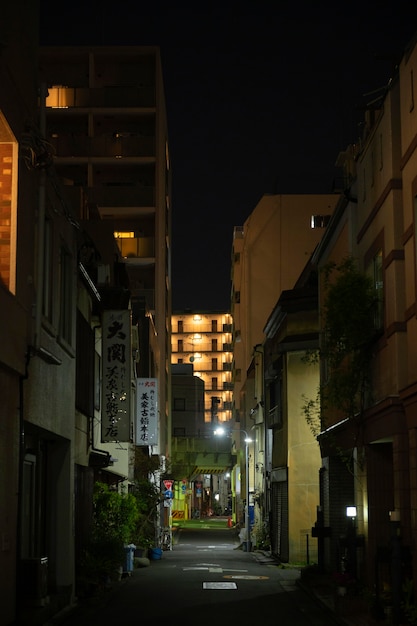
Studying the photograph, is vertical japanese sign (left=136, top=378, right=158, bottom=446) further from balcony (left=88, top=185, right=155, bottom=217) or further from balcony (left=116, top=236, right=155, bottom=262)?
balcony (left=88, top=185, right=155, bottom=217)

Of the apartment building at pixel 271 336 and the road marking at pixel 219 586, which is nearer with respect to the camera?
the road marking at pixel 219 586

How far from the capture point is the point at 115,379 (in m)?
29.3

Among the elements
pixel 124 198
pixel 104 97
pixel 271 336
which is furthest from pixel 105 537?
pixel 104 97

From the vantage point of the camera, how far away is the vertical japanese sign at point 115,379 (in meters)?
28.9

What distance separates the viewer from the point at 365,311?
19359mm

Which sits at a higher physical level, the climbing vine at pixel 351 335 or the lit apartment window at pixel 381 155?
the lit apartment window at pixel 381 155

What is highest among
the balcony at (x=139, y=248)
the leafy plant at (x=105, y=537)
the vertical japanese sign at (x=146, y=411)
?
the balcony at (x=139, y=248)

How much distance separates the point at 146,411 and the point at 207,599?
19733 mm

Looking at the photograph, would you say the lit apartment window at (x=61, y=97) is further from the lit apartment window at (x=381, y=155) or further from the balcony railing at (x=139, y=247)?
the lit apartment window at (x=381, y=155)

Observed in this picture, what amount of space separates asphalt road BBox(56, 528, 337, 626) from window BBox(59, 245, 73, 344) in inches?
249

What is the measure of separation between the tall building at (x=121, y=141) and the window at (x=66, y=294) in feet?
140

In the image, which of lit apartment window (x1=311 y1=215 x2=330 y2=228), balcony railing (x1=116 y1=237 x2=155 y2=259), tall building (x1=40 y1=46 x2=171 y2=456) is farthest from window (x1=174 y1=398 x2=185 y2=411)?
lit apartment window (x1=311 y1=215 x2=330 y2=228)

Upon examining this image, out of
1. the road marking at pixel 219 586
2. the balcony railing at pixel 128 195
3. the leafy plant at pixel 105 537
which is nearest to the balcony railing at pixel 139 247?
the balcony railing at pixel 128 195

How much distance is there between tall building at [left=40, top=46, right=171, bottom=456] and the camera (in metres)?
65.1
